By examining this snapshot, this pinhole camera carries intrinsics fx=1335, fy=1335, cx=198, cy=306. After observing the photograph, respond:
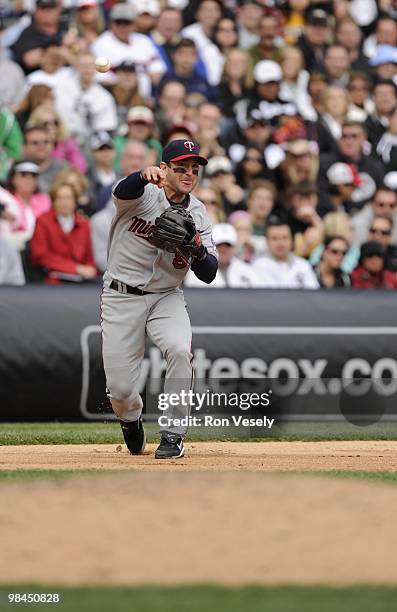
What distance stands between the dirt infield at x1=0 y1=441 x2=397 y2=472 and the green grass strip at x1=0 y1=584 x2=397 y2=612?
2.98 meters

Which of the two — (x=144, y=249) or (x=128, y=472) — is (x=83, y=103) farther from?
(x=128, y=472)

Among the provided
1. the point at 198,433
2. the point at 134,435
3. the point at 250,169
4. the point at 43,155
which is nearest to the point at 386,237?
the point at 250,169

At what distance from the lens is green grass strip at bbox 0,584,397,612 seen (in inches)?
176

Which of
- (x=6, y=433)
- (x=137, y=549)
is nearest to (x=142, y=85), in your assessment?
(x=6, y=433)

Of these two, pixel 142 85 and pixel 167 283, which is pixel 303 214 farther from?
pixel 167 283

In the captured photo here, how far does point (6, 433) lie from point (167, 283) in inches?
110

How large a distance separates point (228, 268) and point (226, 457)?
4.17m

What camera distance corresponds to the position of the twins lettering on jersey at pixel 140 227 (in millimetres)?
8102

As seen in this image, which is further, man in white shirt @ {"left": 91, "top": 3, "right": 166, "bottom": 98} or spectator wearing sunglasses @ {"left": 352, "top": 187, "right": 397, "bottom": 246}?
man in white shirt @ {"left": 91, "top": 3, "right": 166, "bottom": 98}

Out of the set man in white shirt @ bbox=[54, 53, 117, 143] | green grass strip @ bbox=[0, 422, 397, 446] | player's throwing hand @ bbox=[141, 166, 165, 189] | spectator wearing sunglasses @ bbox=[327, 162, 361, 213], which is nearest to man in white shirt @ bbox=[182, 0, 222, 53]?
man in white shirt @ bbox=[54, 53, 117, 143]

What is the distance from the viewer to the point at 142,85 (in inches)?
583

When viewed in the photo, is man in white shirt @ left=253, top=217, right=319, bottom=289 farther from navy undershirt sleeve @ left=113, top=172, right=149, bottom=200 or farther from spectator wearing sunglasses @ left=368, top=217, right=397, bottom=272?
navy undershirt sleeve @ left=113, top=172, right=149, bottom=200

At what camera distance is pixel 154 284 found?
830 centimetres

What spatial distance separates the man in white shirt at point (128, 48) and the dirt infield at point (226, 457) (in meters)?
5.86
